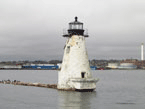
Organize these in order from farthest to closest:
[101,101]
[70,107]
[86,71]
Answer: [86,71] < [101,101] < [70,107]

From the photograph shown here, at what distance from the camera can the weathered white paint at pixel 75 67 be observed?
3534 cm

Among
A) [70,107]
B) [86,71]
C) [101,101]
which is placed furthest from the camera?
[86,71]

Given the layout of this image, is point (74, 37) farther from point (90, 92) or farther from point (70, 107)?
point (70, 107)

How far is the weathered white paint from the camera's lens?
3534 cm

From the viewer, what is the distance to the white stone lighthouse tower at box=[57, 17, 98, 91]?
35.3 metres

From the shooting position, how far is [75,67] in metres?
35.5

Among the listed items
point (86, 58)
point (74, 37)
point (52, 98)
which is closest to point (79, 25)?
point (74, 37)

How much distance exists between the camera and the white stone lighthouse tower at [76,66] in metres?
35.3

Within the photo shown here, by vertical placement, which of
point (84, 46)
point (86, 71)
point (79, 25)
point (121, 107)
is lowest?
point (121, 107)

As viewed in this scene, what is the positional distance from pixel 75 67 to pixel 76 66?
0.56ft

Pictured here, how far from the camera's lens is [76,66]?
3553cm

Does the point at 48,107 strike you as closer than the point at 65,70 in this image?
Yes

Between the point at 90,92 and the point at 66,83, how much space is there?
3.10 metres

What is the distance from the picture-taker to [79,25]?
3697 centimetres
